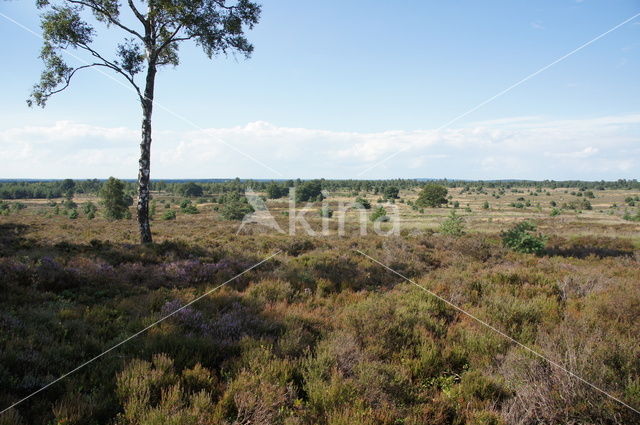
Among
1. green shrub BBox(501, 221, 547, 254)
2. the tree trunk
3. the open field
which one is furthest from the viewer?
green shrub BBox(501, 221, 547, 254)

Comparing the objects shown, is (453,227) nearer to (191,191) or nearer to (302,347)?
(302,347)

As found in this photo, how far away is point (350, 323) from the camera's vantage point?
222 inches

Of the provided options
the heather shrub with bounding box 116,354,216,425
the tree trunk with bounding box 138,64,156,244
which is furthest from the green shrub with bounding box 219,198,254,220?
the heather shrub with bounding box 116,354,216,425

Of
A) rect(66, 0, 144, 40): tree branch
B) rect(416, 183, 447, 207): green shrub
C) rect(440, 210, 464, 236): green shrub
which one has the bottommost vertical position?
rect(440, 210, 464, 236): green shrub

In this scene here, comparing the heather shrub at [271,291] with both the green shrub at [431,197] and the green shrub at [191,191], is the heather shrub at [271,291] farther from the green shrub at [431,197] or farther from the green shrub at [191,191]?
the green shrub at [191,191]

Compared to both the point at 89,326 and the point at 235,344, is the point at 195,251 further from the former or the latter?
the point at 235,344

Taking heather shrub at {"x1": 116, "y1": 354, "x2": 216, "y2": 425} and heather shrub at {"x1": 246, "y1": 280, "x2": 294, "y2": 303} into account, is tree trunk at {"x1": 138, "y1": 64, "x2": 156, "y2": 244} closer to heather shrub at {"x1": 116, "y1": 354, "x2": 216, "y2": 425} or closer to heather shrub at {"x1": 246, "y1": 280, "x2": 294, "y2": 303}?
heather shrub at {"x1": 246, "y1": 280, "x2": 294, "y2": 303}

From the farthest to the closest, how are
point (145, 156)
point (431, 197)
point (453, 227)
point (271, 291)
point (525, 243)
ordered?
point (431, 197) → point (453, 227) → point (525, 243) → point (145, 156) → point (271, 291)

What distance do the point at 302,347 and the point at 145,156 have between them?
10490 mm

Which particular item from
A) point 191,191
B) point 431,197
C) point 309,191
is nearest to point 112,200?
point 309,191

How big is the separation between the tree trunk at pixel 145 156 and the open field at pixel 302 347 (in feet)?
9.15

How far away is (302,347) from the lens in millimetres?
4785

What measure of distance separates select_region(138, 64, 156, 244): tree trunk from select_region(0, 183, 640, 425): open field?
279 cm

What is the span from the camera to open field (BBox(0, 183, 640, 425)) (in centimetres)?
342
